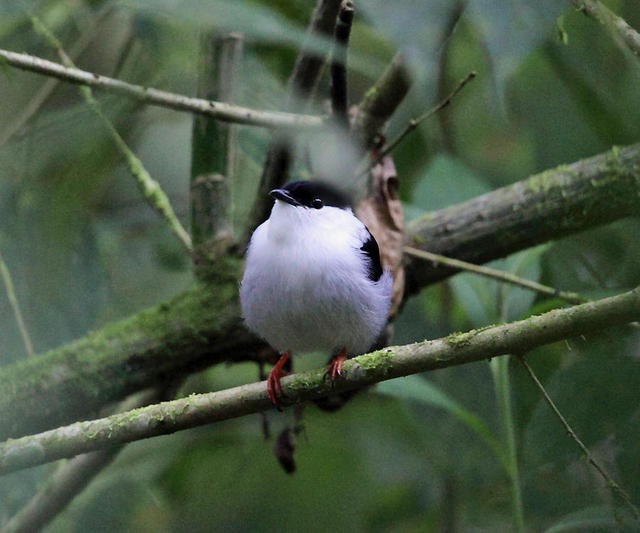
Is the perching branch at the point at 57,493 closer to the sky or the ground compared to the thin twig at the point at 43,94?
closer to the ground

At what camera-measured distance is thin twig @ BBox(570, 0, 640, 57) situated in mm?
2293

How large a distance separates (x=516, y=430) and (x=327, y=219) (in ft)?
4.65

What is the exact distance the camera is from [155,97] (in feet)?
10.3

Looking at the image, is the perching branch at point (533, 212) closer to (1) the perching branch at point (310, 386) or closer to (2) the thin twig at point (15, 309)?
(1) the perching branch at point (310, 386)

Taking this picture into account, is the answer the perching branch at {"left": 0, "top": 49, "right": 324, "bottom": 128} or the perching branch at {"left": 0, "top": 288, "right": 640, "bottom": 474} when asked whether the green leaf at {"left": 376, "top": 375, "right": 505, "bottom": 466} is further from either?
the perching branch at {"left": 0, "top": 49, "right": 324, "bottom": 128}


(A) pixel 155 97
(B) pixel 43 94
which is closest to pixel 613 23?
(A) pixel 155 97

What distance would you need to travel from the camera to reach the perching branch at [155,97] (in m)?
2.96

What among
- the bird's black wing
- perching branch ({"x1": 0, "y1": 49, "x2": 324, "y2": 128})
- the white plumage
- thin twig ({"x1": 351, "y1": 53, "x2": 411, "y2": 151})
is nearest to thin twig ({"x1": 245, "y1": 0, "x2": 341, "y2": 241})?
perching branch ({"x1": 0, "y1": 49, "x2": 324, "y2": 128})

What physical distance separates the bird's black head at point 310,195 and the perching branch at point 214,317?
477 millimetres

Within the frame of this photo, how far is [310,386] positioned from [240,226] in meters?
2.07

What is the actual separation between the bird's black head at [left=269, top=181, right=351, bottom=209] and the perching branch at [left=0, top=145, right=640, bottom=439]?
0.48 metres

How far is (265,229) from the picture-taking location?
3367 mm

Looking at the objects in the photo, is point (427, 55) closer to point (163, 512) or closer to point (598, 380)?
point (598, 380)

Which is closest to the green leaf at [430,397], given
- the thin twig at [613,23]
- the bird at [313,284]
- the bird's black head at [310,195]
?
the bird at [313,284]
